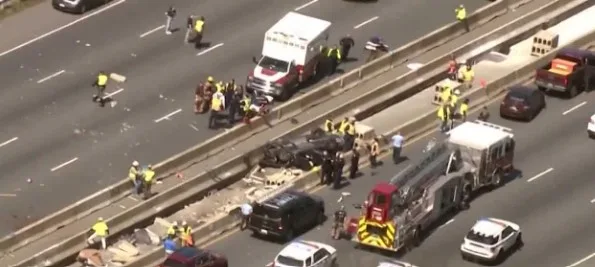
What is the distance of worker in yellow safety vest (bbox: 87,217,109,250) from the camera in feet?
289

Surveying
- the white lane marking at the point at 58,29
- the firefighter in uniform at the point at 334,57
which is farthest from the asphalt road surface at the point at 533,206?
the white lane marking at the point at 58,29

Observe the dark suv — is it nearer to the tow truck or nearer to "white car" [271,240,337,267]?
the tow truck

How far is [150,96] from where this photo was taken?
10150 centimetres

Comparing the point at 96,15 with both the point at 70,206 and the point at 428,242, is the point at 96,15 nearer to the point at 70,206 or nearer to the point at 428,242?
the point at 70,206

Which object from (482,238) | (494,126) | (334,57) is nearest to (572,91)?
(494,126)

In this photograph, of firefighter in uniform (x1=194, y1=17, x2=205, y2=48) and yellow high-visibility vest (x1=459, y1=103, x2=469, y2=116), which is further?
firefighter in uniform (x1=194, y1=17, x2=205, y2=48)

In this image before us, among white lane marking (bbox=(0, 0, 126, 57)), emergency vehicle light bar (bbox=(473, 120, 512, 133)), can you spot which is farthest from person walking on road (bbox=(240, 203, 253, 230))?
white lane marking (bbox=(0, 0, 126, 57))

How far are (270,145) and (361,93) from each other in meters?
8.13

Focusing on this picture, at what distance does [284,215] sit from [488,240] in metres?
8.48

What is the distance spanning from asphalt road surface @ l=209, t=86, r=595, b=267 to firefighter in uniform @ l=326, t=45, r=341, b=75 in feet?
27.5

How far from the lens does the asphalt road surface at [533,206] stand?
287 ft

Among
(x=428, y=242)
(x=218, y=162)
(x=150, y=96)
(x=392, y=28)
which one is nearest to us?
(x=428, y=242)

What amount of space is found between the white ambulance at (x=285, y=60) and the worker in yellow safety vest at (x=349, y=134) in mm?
5935

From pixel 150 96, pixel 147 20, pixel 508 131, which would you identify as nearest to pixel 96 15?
pixel 147 20
